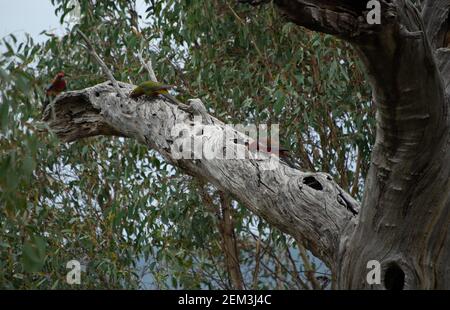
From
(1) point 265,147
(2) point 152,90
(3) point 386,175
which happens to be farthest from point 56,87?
(3) point 386,175

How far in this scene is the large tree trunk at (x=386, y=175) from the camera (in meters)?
1.88

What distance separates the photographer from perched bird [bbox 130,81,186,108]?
10.8ft

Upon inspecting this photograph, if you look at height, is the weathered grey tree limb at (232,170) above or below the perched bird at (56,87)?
below

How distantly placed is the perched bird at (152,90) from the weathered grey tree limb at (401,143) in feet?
4.02

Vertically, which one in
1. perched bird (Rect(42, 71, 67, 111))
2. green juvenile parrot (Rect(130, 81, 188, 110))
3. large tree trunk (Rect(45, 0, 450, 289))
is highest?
perched bird (Rect(42, 71, 67, 111))

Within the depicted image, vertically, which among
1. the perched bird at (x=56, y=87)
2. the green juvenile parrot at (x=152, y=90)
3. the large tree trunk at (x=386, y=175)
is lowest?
the large tree trunk at (x=386, y=175)

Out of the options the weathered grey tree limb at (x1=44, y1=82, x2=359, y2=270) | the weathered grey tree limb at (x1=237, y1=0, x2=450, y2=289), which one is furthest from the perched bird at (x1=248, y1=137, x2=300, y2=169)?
the weathered grey tree limb at (x1=237, y1=0, x2=450, y2=289)

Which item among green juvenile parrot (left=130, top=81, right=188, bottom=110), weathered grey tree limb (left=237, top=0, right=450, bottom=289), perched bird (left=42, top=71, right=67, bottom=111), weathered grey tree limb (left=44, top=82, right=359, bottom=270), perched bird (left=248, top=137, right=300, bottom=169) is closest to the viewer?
weathered grey tree limb (left=237, top=0, right=450, bottom=289)

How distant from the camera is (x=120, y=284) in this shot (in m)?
5.39

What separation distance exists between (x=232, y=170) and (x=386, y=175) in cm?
75

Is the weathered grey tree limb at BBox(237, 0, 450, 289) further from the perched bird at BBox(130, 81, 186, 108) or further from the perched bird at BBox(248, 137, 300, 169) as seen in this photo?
the perched bird at BBox(130, 81, 186, 108)

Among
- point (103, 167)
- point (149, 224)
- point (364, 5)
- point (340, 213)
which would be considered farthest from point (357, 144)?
point (364, 5)

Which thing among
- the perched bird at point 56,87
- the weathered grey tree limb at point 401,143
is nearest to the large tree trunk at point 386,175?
the weathered grey tree limb at point 401,143

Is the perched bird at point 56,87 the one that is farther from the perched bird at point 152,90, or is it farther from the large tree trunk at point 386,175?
the large tree trunk at point 386,175
